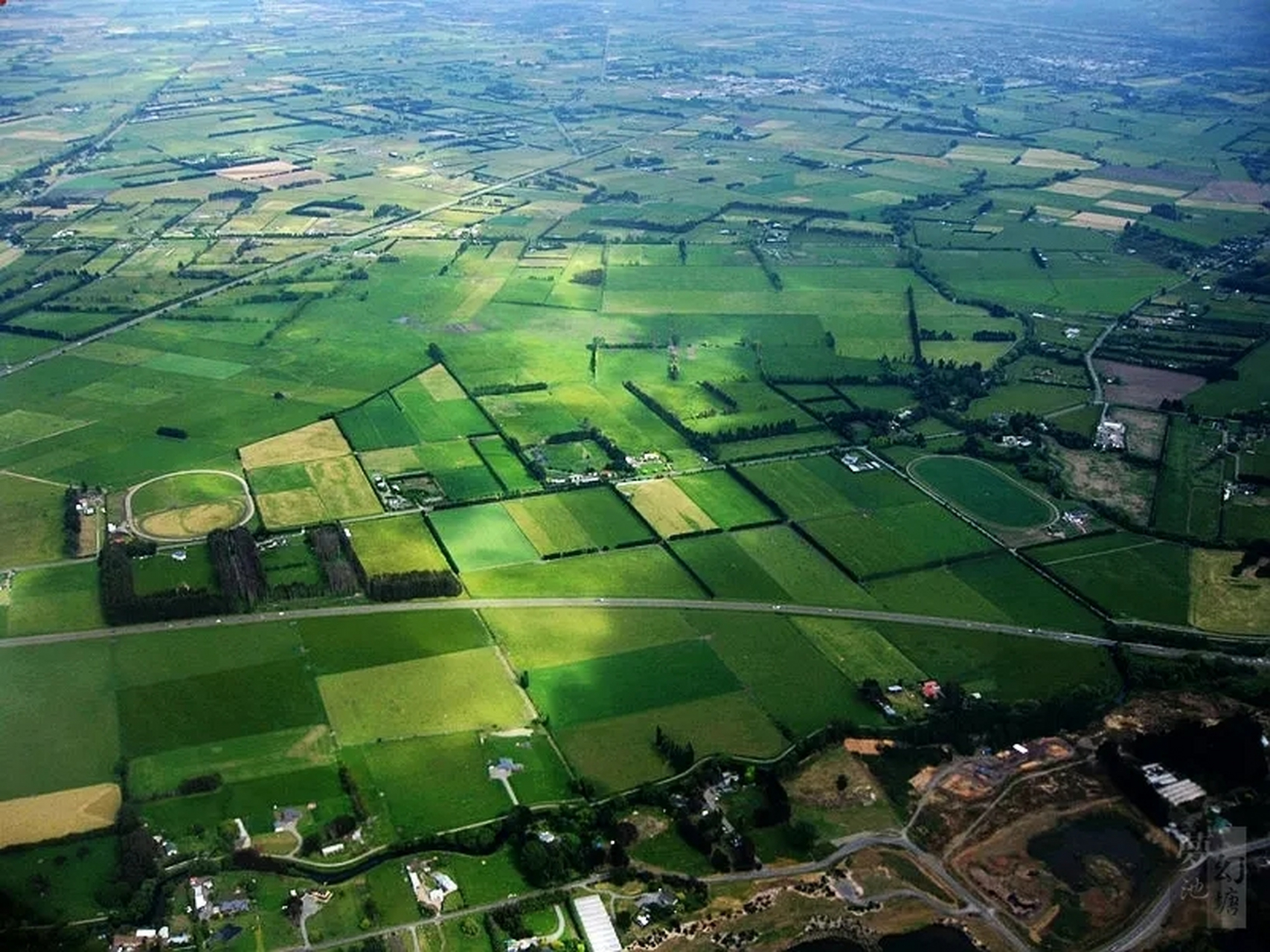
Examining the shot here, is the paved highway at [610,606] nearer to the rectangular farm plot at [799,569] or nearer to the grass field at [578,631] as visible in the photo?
the grass field at [578,631]

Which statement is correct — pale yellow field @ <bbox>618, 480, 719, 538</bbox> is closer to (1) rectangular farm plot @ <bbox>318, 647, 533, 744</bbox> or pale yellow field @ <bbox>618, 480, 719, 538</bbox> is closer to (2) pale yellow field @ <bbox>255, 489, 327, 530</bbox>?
(1) rectangular farm plot @ <bbox>318, 647, 533, 744</bbox>

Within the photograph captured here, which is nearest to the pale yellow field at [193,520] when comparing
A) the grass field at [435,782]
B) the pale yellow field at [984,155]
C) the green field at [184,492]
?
the green field at [184,492]

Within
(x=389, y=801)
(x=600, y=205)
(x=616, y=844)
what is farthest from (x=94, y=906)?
(x=600, y=205)

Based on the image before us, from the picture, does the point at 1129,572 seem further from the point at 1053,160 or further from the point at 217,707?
the point at 1053,160

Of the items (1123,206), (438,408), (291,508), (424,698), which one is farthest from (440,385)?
(1123,206)

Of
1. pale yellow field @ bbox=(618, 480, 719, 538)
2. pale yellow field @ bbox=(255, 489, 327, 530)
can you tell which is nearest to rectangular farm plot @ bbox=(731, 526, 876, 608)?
pale yellow field @ bbox=(618, 480, 719, 538)

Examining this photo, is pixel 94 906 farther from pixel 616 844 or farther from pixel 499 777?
pixel 616 844
